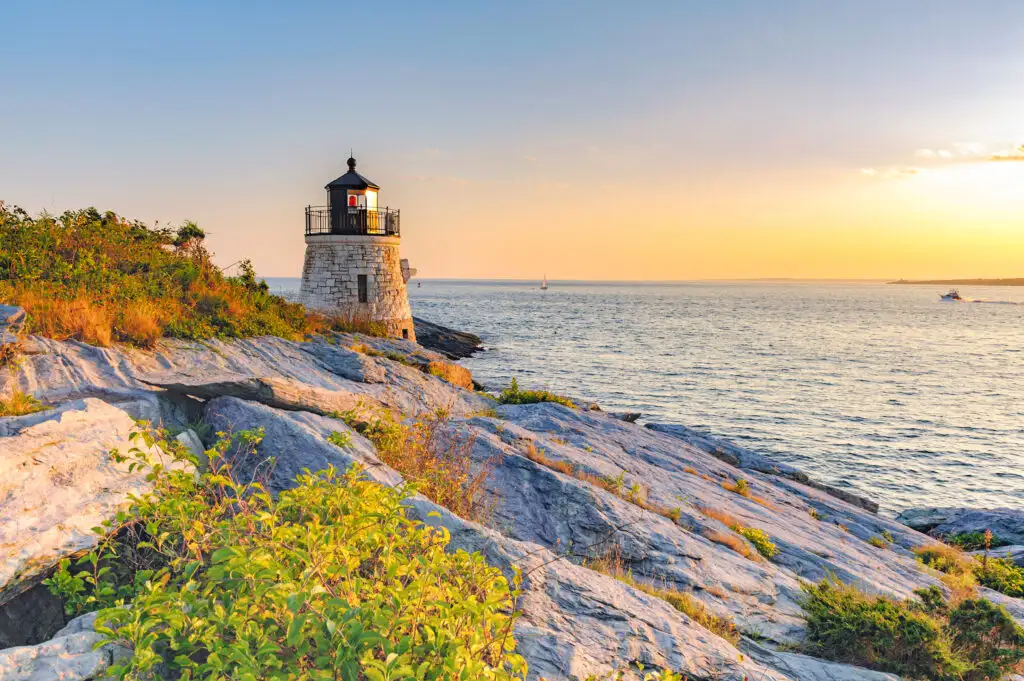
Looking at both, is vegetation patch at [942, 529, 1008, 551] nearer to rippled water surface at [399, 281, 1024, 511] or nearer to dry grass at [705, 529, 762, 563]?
rippled water surface at [399, 281, 1024, 511]

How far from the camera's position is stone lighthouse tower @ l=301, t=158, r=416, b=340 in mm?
30422

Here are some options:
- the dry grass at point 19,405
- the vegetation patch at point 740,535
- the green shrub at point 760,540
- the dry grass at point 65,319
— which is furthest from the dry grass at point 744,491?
the dry grass at point 65,319

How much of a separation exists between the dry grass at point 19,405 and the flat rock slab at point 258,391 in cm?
132

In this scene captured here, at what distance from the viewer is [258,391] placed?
26.1ft

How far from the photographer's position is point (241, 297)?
18031mm

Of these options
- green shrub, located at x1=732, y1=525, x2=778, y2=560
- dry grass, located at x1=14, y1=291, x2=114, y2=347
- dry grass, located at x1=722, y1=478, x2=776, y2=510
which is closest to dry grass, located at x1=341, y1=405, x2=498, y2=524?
green shrub, located at x1=732, y1=525, x2=778, y2=560

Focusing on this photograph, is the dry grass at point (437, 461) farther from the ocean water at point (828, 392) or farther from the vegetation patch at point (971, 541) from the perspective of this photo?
the ocean water at point (828, 392)

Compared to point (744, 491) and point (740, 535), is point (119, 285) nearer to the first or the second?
point (740, 535)

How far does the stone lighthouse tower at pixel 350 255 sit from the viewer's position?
99.8 feet

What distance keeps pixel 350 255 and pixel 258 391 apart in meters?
23.9

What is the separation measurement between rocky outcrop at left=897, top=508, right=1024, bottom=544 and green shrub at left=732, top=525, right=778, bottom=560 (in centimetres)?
1093

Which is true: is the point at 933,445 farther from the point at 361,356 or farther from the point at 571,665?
the point at 571,665

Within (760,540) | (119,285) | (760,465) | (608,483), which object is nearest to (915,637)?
(760,540)

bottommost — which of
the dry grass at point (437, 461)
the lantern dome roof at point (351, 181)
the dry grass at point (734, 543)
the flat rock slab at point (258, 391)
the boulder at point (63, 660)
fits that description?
the dry grass at point (734, 543)
